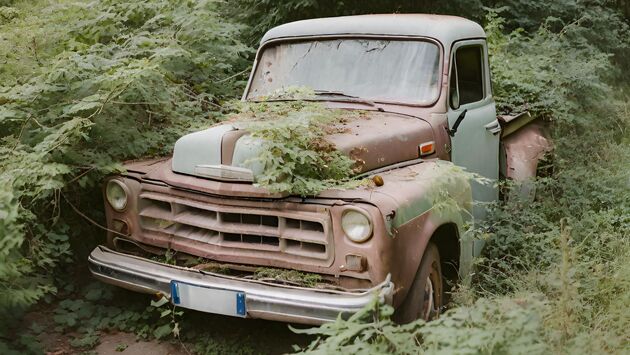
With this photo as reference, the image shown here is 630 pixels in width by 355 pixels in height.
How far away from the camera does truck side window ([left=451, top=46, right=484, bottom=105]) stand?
193 inches

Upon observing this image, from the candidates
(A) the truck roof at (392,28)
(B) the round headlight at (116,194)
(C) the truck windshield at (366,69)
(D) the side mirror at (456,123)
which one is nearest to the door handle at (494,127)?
(D) the side mirror at (456,123)

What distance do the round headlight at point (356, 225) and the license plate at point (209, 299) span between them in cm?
68

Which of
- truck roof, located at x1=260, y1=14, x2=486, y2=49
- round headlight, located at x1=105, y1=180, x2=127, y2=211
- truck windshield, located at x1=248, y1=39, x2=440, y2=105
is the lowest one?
round headlight, located at x1=105, y1=180, x2=127, y2=211

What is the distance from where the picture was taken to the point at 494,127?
537cm

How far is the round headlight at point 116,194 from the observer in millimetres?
4078

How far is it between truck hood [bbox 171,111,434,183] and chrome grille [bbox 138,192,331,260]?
0.22 metres

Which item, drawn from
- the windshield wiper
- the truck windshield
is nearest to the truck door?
the truck windshield

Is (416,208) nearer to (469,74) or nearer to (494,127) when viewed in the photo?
(469,74)

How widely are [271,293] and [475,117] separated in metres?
2.57

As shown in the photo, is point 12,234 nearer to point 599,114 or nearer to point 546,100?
point 546,100

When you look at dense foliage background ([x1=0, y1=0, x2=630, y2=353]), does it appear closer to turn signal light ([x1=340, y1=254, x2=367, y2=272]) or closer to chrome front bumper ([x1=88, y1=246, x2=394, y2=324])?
chrome front bumper ([x1=88, y1=246, x2=394, y2=324])

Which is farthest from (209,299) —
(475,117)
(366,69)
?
(475,117)

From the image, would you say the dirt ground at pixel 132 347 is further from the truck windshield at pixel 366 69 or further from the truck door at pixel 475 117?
the truck door at pixel 475 117

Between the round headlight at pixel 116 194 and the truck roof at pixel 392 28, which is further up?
the truck roof at pixel 392 28
